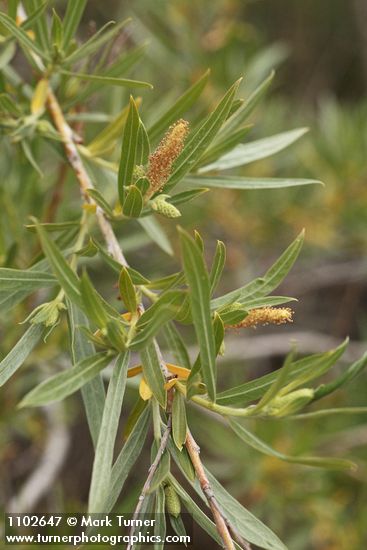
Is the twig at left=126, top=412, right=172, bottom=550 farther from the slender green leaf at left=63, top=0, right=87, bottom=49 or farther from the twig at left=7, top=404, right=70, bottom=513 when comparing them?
the twig at left=7, top=404, right=70, bottom=513

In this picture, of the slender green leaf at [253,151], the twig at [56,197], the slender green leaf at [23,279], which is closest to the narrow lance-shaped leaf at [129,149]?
the slender green leaf at [23,279]

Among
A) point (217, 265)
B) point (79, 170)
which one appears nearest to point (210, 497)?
point (217, 265)

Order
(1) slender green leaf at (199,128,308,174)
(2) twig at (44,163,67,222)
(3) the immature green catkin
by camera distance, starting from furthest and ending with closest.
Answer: (2) twig at (44,163,67,222) → (1) slender green leaf at (199,128,308,174) → (3) the immature green catkin

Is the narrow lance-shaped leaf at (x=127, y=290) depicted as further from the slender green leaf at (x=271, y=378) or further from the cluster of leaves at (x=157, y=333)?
the slender green leaf at (x=271, y=378)

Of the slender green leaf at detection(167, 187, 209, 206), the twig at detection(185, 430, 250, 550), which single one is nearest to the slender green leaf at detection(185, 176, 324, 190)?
the slender green leaf at detection(167, 187, 209, 206)

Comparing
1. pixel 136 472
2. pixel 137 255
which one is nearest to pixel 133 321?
pixel 137 255

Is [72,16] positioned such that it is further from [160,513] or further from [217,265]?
[160,513]

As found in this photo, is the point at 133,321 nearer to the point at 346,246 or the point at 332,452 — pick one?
the point at 332,452
